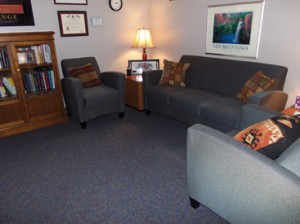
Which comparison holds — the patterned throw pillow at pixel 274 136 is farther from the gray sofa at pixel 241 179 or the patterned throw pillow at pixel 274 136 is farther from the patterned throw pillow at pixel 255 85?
the patterned throw pillow at pixel 255 85

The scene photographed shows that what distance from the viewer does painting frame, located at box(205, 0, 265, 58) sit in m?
2.81

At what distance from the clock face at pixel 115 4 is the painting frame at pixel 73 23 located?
1.50 ft

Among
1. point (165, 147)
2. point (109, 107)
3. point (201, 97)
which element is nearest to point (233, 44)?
point (201, 97)

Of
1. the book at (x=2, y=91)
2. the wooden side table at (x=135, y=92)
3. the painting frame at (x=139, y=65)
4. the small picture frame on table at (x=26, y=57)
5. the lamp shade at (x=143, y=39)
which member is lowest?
the wooden side table at (x=135, y=92)

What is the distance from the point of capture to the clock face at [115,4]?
3.76m

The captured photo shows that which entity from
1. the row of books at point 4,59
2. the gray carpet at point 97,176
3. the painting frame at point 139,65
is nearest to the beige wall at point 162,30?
the painting frame at point 139,65

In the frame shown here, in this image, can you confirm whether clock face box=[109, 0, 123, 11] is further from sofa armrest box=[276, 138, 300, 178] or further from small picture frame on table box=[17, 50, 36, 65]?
sofa armrest box=[276, 138, 300, 178]

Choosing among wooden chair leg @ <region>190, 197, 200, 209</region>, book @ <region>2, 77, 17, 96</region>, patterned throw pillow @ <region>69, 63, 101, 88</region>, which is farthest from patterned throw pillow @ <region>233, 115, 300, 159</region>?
book @ <region>2, 77, 17, 96</region>

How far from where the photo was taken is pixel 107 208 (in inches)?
70.7

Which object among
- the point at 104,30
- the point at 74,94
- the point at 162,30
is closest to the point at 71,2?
the point at 104,30

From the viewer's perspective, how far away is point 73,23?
3.52m

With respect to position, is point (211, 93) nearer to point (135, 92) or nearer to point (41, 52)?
point (135, 92)

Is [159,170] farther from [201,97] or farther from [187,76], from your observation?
[187,76]

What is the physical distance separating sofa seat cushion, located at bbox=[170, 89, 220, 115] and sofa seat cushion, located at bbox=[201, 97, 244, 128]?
8 centimetres
